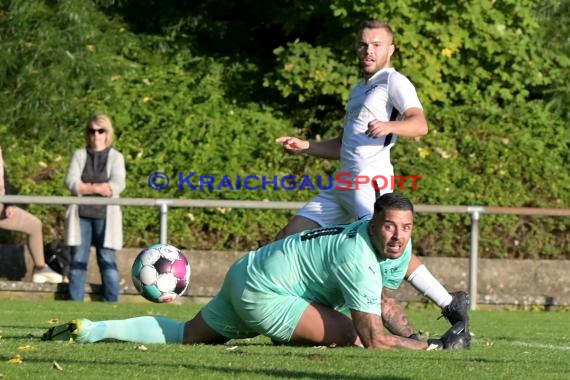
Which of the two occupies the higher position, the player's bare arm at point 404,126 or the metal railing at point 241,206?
the player's bare arm at point 404,126

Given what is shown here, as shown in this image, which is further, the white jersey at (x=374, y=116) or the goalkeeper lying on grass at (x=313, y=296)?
the white jersey at (x=374, y=116)

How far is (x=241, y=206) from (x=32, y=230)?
7.66 ft

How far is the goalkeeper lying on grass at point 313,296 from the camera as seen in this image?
8.38m

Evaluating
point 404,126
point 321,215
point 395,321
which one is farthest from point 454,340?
point 321,215

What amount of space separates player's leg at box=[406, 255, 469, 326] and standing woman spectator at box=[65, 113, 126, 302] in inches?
253

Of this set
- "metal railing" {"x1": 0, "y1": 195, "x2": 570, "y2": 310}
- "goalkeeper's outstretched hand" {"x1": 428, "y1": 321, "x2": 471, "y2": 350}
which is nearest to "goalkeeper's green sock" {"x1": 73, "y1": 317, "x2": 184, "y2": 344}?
"goalkeeper's outstretched hand" {"x1": 428, "y1": 321, "x2": 471, "y2": 350}

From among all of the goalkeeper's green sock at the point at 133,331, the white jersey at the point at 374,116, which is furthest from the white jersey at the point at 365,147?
the goalkeeper's green sock at the point at 133,331

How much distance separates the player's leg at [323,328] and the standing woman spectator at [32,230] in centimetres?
751

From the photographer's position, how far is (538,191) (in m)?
18.0

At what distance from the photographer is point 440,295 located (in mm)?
9500

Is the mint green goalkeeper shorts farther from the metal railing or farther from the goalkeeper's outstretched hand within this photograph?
the metal railing

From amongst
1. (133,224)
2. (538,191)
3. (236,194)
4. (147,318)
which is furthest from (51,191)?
(147,318)

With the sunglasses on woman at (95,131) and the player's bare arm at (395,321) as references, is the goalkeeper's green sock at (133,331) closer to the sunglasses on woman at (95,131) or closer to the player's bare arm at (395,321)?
the player's bare arm at (395,321)

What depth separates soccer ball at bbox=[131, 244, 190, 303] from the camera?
10.5 metres
